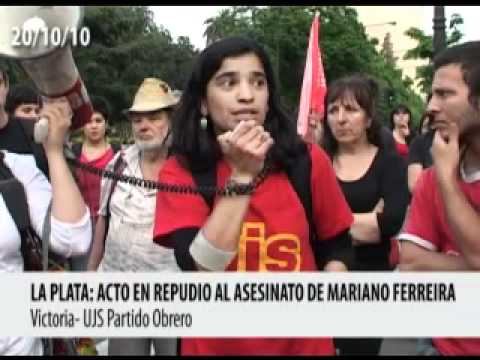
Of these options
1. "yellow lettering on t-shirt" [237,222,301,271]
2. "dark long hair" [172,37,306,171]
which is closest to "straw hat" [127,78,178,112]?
"dark long hair" [172,37,306,171]

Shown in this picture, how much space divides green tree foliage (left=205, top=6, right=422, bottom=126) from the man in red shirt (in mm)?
288

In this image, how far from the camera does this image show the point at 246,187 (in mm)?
1611

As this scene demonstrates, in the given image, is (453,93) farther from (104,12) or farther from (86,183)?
(86,183)

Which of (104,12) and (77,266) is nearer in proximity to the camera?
(104,12)

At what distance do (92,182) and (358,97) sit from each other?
93cm

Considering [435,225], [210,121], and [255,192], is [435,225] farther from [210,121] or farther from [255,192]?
[210,121]

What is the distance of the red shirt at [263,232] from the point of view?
169 cm

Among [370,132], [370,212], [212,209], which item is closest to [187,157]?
[212,209]

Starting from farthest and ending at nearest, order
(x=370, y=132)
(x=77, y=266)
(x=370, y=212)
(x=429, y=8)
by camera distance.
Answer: (x=370, y=132) < (x=370, y=212) < (x=77, y=266) < (x=429, y=8)

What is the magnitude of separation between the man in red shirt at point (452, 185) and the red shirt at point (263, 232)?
24 centimetres

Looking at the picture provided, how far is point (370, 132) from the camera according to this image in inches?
114

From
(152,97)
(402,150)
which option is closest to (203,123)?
(152,97)

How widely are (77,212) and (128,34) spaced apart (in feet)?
1.49

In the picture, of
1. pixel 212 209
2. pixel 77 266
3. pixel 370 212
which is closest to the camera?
pixel 212 209
